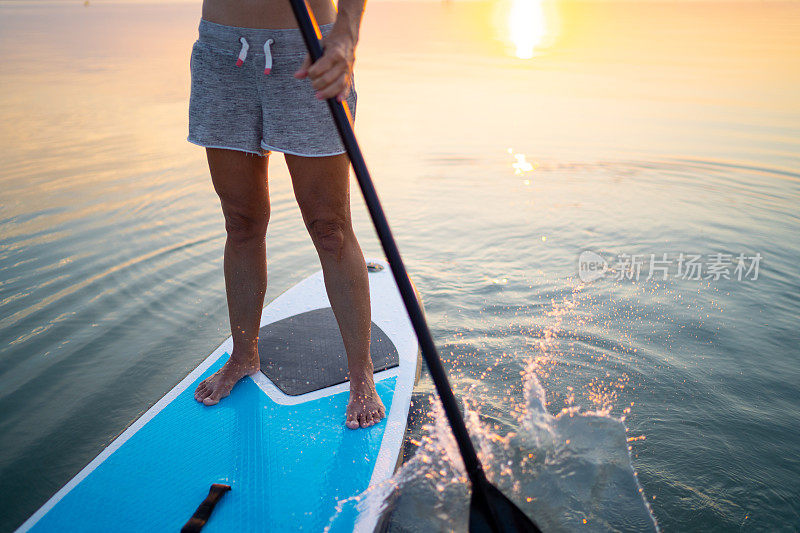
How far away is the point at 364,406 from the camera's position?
67.6 inches

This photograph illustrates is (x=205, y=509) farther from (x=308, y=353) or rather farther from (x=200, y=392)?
(x=308, y=353)

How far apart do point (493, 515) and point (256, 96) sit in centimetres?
131

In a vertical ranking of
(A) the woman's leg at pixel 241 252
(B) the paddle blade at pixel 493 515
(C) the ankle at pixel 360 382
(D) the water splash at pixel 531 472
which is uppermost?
(A) the woman's leg at pixel 241 252

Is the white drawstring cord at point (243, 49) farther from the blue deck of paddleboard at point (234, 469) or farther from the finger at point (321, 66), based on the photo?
the blue deck of paddleboard at point (234, 469)

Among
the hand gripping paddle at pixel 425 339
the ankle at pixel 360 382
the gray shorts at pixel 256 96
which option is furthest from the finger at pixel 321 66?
the ankle at pixel 360 382

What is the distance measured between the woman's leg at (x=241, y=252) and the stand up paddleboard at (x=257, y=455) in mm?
65

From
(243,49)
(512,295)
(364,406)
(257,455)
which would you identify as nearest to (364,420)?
(364,406)

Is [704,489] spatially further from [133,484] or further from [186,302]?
[186,302]

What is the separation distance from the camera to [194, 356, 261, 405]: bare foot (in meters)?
1.82

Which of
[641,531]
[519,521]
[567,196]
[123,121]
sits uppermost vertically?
[123,121]

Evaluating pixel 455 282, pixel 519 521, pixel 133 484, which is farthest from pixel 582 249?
pixel 133 484

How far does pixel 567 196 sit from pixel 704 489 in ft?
9.63

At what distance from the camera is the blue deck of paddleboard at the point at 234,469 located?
4.50ft

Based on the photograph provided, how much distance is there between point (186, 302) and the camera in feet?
9.18
